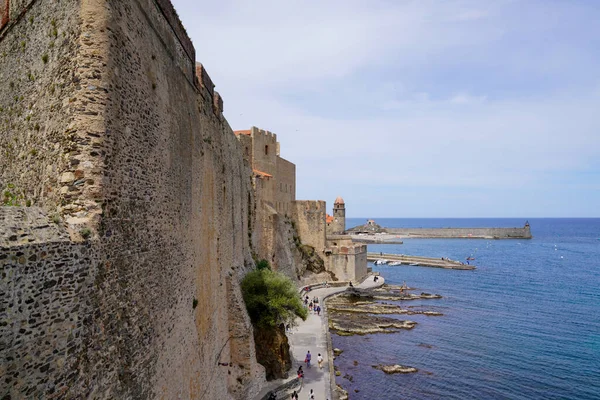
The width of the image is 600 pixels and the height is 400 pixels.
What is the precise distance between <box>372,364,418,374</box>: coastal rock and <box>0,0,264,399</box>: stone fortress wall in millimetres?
18101

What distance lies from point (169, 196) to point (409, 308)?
37.6 meters

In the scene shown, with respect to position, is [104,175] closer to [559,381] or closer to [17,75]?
[17,75]

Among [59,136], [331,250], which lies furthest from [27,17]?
[331,250]

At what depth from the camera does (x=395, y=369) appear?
2608 cm

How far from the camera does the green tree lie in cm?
1747

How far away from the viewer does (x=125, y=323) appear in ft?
20.2

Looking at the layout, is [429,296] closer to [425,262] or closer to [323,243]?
[323,243]

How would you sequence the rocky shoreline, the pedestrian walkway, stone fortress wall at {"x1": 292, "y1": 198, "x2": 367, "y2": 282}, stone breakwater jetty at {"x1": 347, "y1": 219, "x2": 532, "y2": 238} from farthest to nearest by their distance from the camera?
stone breakwater jetty at {"x1": 347, "y1": 219, "x2": 532, "y2": 238} < stone fortress wall at {"x1": 292, "y1": 198, "x2": 367, "y2": 282} < the rocky shoreline < the pedestrian walkway

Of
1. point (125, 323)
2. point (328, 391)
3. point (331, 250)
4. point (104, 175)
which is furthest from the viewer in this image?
point (331, 250)

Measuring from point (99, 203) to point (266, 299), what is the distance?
504 inches

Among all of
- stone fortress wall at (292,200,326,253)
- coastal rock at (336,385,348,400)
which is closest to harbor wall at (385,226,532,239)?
stone fortress wall at (292,200,326,253)

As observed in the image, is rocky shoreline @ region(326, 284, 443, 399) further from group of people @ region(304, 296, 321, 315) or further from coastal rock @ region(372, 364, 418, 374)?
group of people @ region(304, 296, 321, 315)

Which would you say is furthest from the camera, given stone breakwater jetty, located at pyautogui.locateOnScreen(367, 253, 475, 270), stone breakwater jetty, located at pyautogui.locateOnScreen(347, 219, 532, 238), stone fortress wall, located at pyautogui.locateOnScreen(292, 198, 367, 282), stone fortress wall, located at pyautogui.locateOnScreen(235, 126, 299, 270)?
stone breakwater jetty, located at pyautogui.locateOnScreen(347, 219, 532, 238)

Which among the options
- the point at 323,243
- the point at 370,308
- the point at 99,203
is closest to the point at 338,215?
the point at 323,243
